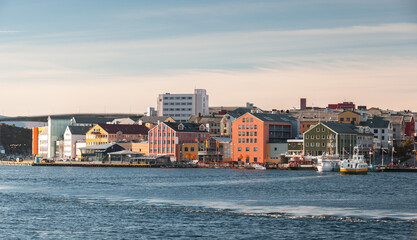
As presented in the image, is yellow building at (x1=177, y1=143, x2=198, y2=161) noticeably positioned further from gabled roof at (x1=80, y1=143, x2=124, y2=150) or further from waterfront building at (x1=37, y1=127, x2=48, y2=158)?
waterfront building at (x1=37, y1=127, x2=48, y2=158)

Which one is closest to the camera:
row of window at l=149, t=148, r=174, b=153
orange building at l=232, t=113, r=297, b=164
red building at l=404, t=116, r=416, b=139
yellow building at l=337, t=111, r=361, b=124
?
orange building at l=232, t=113, r=297, b=164

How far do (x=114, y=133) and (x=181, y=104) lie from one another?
40582mm

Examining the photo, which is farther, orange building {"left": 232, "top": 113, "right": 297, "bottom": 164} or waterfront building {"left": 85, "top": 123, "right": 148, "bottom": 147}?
waterfront building {"left": 85, "top": 123, "right": 148, "bottom": 147}

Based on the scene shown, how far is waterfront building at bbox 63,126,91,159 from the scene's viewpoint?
6555 inches

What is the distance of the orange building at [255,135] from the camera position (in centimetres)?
12850

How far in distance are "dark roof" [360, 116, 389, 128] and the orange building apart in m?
13.7

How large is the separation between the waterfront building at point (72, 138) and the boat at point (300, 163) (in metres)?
59.8

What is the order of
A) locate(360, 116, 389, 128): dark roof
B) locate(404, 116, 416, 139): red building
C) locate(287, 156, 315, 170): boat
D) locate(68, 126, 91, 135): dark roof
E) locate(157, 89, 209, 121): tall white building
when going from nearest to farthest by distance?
1. locate(287, 156, 315, 170): boat
2. locate(360, 116, 389, 128): dark roof
3. locate(404, 116, 416, 139): red building
4. locate(68, 126, 91, 135): dark roof
5. locate(157, 89, 209, 121): tall white building

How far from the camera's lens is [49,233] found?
135 ft

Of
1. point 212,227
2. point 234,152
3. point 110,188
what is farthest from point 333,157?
point 212,227

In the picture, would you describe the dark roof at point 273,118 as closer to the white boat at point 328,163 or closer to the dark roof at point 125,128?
the white boat at point 328,163

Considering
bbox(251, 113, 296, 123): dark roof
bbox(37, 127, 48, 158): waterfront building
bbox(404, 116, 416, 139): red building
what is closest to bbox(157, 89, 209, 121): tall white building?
bbox(37, 127, 48, 158): waterfront building

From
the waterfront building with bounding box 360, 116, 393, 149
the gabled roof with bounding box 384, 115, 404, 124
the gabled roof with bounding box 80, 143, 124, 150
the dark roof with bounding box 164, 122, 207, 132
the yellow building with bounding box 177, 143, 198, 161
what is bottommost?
the yellow building with bounding box 177, 143, 198, 161

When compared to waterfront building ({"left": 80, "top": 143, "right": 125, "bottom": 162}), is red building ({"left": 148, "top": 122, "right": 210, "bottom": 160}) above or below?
above
